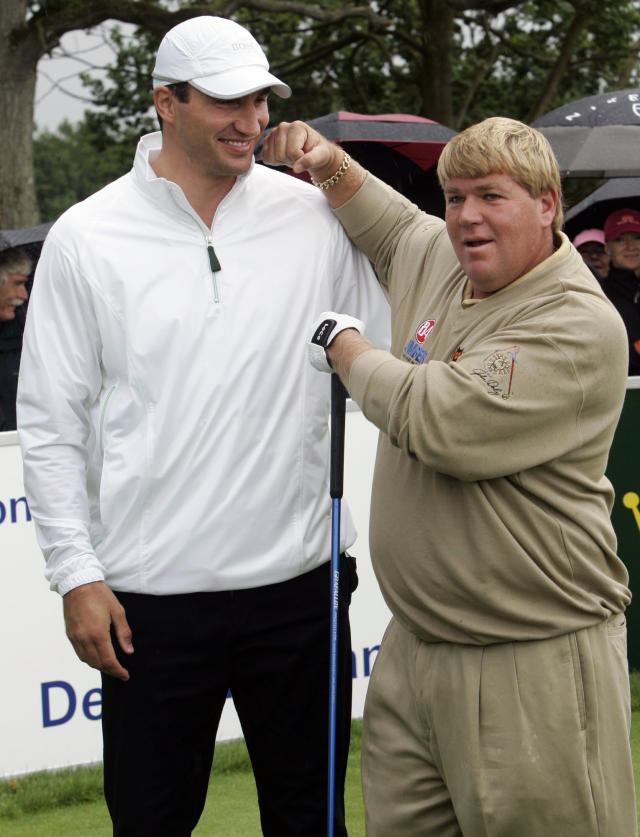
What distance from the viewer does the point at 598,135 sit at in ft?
27.5

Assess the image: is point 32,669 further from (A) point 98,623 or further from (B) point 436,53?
(B) point 436,53

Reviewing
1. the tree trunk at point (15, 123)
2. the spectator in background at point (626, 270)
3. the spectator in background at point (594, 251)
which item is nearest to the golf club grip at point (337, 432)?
the spectator in background at point (626, 270)

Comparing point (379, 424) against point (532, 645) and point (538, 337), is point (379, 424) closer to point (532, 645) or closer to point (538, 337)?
point (538, 337)

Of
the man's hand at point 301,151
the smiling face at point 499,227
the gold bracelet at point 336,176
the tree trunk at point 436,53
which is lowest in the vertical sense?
the smiling face at point 499,227

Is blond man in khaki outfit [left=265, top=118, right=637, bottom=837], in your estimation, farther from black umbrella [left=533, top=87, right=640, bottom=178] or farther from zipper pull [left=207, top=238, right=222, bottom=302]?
black umbrella [left=533, top=87, right=640, bottom=178]

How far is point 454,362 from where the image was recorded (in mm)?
2670

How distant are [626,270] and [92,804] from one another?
18.4ft

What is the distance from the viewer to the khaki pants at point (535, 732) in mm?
2723

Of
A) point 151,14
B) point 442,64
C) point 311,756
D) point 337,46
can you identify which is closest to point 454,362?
point 311,756

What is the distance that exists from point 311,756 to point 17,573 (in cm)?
194

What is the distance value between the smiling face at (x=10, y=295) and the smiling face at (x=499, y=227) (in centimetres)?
502

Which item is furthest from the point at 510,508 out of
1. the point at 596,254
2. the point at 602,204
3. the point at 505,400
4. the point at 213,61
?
the point at 602,204

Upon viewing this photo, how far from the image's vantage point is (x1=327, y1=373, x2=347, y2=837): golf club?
3.00m

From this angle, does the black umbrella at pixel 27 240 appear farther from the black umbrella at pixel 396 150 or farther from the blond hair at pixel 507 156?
the blond hair at pixel 507 156
